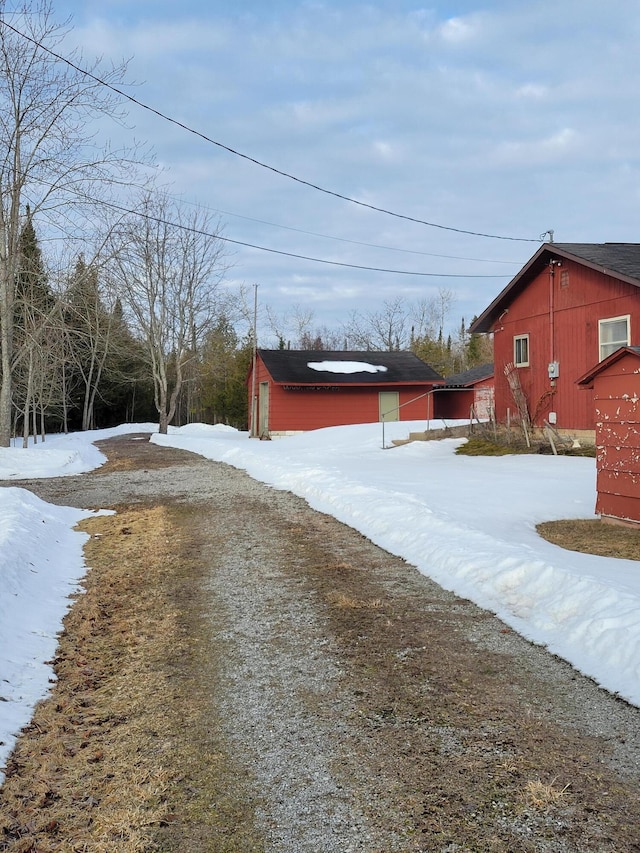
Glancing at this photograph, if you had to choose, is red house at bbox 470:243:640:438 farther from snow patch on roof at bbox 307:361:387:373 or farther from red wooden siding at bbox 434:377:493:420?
red wooden siding at bbox 434:377:493:420

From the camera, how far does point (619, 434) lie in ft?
24.7

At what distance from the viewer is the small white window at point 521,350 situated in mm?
17656

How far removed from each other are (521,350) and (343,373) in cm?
1157

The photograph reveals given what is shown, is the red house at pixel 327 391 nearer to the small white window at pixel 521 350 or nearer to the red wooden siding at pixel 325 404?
the red wooden siding at pixel 325 404

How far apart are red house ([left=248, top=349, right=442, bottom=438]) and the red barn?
18978 millimetres

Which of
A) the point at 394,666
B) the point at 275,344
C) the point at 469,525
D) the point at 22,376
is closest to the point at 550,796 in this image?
the point at 394,666

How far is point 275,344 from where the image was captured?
6600 cm

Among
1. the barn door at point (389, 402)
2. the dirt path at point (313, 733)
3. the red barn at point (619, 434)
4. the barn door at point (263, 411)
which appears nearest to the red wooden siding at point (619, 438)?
the red barn at point (619, 434)

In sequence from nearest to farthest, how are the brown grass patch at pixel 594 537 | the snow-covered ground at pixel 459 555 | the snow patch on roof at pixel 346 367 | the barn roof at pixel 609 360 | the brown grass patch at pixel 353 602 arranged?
1. the snow-covered ground at pixel 459 555
2. the brown grass patch at pixel 353 602
3. the brown grass patch at pixel 594 537
4. the barn roof at pixel 609 360
5. the snow patch on roof at pixel 346 367

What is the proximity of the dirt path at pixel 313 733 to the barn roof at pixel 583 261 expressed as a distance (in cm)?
1072

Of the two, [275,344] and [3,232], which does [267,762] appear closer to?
[3,232]

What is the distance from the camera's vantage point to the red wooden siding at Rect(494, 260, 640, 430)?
14.5 meters

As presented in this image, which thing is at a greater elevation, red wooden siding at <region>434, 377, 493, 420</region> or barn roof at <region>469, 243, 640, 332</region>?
barn roof at <region>469, 243, 640, 332</region>

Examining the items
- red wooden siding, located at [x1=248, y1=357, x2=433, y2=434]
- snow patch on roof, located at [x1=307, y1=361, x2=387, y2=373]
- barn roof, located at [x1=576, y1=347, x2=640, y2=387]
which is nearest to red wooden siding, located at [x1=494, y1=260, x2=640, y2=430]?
barn roof, located at [x1=576, y1=347, x2=640, y2=387]
